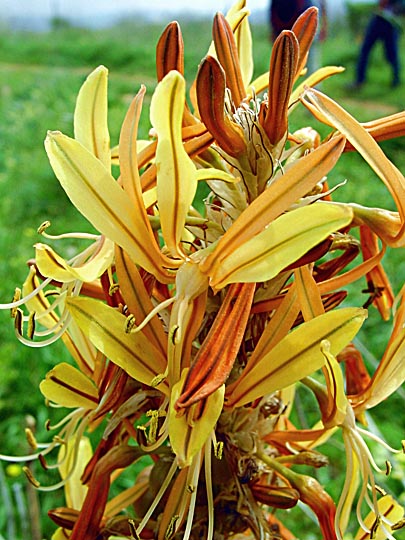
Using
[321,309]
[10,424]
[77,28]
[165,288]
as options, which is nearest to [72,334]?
[165,288]

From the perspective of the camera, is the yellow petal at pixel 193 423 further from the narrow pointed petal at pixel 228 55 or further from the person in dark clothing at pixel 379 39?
the person in dark clothing at pixel 379 39

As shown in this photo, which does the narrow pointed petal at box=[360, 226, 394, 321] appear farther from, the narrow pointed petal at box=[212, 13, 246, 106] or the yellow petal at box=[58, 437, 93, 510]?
the yellow petal at box=[58, 437, 93, 510]

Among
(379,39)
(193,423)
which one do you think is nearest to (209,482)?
(193,423)

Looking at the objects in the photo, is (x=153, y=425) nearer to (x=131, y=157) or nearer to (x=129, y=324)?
(x=129, y=324)

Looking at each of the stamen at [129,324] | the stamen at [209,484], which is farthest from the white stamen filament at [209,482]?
the stamen at [129,324]

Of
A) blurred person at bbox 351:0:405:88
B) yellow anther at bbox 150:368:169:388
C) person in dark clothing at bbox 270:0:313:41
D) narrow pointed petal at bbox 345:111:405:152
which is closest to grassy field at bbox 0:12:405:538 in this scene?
blurred person at bbox 351:0:405:88

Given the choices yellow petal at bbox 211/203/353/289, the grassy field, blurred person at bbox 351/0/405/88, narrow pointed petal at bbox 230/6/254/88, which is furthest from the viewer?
blurred person at bbox 351/0/405/88
